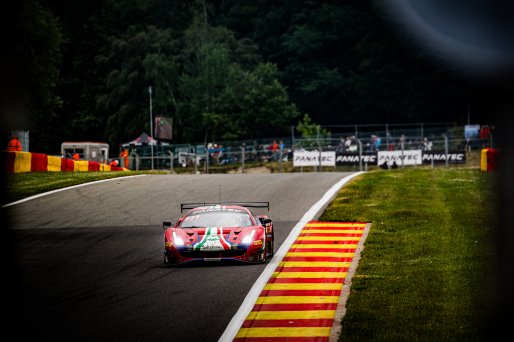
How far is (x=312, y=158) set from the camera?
1831 inches

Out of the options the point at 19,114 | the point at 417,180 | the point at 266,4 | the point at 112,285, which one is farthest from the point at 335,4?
the point at 112,285

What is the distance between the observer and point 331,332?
1119 centimetres

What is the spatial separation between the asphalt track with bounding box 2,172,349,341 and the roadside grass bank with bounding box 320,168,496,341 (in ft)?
5.73

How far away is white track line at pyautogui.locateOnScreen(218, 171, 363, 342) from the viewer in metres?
11.3

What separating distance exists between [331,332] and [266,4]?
8608cm

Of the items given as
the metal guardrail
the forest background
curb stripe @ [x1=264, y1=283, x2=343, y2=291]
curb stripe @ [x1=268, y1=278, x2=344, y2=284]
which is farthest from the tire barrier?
the forest background

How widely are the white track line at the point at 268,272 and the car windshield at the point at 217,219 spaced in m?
0.93

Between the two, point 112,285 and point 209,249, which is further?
point 209,249

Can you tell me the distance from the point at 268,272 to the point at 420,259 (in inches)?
117

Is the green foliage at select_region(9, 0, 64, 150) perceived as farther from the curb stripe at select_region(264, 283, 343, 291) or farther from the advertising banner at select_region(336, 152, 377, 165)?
the curb stripe at select_region(264, 283, 343, 291)

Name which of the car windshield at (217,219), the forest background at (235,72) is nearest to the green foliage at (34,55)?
the forest background at (235,72)

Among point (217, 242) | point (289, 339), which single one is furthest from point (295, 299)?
point (217, 242)

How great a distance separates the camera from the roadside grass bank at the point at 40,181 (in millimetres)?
28516

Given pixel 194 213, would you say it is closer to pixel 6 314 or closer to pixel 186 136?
pixel 6 314
